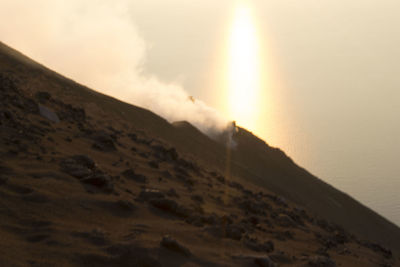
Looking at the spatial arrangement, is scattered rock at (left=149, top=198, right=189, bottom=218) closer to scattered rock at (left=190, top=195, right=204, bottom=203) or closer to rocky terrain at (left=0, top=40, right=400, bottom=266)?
rocky terrain at (left=0, top=40, right=400, bottom=266)

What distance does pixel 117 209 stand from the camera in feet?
28.7

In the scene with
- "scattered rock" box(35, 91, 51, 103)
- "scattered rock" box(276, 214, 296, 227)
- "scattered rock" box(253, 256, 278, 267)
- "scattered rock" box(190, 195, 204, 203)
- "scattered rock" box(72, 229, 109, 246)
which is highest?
"scattered rock" box(35, 91, 51, 103)

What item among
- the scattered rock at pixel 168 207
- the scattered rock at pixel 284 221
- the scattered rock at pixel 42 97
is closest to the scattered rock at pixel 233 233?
the scattered rock at pixel 168 207

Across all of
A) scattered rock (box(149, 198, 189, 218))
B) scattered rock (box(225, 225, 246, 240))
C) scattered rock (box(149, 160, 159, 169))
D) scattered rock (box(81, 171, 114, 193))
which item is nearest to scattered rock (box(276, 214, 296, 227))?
scattered rock (box(149, 160, 159, 169))

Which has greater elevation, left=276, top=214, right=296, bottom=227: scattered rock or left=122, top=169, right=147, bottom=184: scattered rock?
left=276, top=214, right=296, bottom=227: scattered rock

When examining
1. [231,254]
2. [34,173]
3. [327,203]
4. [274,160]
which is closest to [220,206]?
[231,254]

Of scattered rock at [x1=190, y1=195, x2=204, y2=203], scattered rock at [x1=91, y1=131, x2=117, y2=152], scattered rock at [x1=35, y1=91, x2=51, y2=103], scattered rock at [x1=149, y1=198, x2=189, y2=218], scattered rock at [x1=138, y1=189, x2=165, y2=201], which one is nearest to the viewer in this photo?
scattered rock at [x1=149, y1=198, x2=189, y2=218]

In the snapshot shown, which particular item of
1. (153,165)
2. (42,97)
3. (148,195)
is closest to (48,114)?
(42,97)

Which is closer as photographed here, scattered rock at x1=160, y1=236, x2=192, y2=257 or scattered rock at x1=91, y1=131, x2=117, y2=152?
scattered rock at x1=160, y1=236, x2=192, y2=257

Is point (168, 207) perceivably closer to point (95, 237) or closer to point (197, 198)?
point (197, 198)

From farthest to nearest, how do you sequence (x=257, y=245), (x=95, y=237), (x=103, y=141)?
(x=103, y=141), (x=257, y=245), (x=95, y=237)

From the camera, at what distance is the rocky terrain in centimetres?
662

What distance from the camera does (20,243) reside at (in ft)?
20.0

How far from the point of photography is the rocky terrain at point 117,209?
6.62 m
